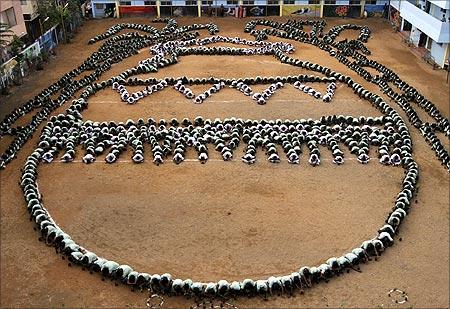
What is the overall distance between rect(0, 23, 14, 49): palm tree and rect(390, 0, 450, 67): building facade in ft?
87.2

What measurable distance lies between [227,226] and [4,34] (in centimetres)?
2102

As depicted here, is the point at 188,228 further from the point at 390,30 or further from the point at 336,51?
the point at 390,30

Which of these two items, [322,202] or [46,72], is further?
[46,72]

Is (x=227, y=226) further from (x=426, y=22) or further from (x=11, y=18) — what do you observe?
(x=426, y=22)

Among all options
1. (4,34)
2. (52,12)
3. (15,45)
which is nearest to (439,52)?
(15,45)

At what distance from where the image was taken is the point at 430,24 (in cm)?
3322

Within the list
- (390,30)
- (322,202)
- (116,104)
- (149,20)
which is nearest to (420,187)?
(322,202)

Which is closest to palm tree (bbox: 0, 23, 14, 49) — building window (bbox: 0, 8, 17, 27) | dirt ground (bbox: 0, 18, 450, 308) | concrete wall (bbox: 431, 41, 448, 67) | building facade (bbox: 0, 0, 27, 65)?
building facade (bbox: 0, 0, 27, 65)

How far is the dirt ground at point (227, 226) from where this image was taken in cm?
1409

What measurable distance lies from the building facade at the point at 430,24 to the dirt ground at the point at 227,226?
12.1m

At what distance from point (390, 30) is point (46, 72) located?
27549 millimetres

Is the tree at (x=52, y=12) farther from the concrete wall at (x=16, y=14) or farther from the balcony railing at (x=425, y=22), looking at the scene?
the balcony railing at (x=425, y=22)

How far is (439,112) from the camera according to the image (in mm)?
25266

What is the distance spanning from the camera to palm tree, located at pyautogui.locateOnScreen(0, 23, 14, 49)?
27938mm
